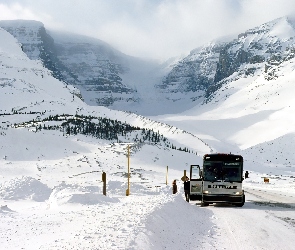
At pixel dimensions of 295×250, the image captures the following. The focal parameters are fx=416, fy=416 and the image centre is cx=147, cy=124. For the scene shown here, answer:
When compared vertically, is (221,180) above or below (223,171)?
below

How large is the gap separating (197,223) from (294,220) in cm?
464

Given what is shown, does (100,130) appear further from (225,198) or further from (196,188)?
(225,198)

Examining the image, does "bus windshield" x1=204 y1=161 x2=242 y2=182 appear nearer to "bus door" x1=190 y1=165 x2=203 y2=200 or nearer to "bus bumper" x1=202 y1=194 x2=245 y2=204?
"bus door" x1=190 y1=165 x2=203 y2=200

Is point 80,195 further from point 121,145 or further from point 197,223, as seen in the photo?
point 121,145

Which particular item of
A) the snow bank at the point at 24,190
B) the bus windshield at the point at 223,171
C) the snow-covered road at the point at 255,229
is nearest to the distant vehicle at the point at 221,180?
the bus windshield at the point at 223,171

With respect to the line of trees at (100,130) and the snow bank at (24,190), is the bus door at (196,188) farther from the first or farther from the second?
the line of trees at (100,130)

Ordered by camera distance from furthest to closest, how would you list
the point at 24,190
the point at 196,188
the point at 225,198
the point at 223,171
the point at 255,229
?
the point at 24,190 < the point at 196,188 < the point at 223,171 < the point at 225,198 < the point at 255,229

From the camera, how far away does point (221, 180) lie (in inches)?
987

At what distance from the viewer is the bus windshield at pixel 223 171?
82.5 ft

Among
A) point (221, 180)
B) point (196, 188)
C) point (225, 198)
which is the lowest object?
point (225, 198)

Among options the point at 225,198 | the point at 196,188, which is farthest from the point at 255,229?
the point at 196,188

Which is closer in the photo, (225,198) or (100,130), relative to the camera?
(225,198)

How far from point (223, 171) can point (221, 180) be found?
0.58 meters

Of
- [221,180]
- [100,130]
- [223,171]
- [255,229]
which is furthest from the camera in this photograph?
[100,130]
